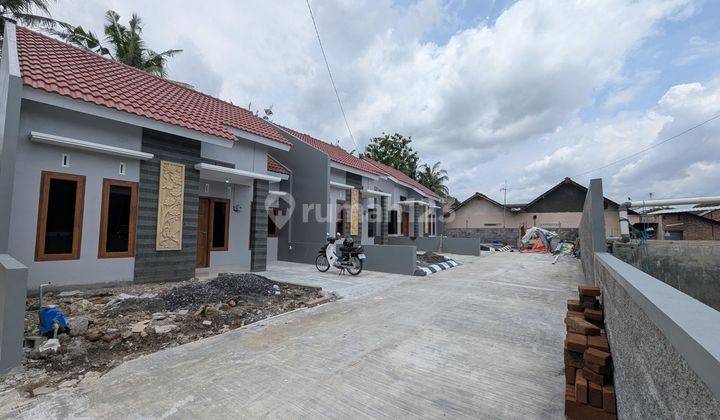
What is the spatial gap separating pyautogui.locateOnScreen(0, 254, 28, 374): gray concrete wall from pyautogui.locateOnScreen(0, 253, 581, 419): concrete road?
2.11 feet

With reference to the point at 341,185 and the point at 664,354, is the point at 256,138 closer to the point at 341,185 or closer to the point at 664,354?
the point at 341,185

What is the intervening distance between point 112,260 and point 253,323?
3.40m

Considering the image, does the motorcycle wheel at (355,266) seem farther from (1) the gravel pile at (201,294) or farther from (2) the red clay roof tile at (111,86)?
(2) the red clay roof tile at (111,86)

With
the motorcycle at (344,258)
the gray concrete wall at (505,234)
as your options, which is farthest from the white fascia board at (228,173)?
the gray concrete wall at (505,234)

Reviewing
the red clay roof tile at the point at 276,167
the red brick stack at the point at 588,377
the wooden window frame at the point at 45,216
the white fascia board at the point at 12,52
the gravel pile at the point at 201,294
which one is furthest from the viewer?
the red clay roof tile at the point at 276,167

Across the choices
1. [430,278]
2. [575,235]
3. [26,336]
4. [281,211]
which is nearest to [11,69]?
[26,336]

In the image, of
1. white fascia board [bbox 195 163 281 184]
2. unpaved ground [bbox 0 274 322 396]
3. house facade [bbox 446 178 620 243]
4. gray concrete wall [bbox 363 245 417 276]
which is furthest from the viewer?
house facade [bbox 446 178 620 243]

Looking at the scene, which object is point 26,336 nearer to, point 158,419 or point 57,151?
point 158,419

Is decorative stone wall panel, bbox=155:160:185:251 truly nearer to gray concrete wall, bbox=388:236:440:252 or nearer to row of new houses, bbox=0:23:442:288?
row of new houses, bbox=0:23:442:288

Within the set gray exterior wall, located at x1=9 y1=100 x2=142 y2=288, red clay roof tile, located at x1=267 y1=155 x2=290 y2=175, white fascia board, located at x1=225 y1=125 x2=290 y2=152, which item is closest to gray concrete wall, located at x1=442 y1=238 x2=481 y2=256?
red clay roof tile, located at x1=267 y1=155 x2=290 y2=175

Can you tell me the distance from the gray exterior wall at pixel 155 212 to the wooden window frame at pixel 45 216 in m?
0.85

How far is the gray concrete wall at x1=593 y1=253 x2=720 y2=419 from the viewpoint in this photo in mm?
894

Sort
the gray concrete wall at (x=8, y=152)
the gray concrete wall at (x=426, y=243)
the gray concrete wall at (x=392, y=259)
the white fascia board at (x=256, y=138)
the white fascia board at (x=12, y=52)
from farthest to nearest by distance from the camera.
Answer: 1. the gray concrete wall at (x=426, y=243)
2. the gray concrete wall at (x=392, y=259)
3. the white fascia board at (x=256, y=138)
4. the white fascia board at (x=12, y=52)
5. the gray concrete wall at (x=8, y=152)

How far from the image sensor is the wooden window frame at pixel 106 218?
19.0 ft
